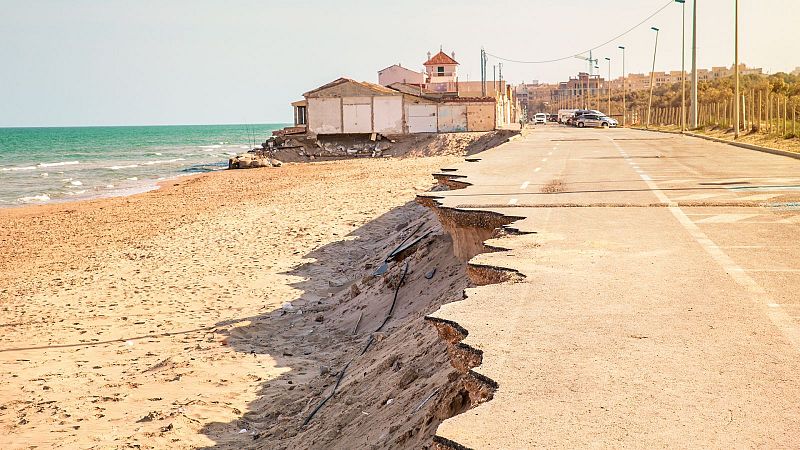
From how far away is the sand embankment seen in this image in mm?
8812

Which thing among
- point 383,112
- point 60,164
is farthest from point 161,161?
point 383,112

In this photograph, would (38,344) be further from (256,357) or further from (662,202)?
(662,202)

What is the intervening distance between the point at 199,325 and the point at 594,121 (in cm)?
7052

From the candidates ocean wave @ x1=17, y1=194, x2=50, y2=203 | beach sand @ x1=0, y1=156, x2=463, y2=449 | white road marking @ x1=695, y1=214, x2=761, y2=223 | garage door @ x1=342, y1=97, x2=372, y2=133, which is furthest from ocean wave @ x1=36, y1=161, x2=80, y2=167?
white road marking @ x1=695, y1=214, x2=761, y2=223

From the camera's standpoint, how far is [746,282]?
25.8 feet

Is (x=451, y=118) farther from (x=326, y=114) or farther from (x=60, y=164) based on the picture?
(x=60, y=164)

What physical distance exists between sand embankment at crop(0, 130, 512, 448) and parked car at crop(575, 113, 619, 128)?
182 feet

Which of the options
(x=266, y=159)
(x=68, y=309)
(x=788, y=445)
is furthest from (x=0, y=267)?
(x=266, y=159)

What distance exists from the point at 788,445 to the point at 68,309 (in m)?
13.4

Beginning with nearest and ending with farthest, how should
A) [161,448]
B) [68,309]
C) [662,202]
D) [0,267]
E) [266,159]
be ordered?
[161,448], [662,202], [68,309], [0,267], [266,159]

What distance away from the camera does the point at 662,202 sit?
46.0ft

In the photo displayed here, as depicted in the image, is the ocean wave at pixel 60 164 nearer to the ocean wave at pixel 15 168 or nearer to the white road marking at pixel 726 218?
the ocean wave at pixel 15 168

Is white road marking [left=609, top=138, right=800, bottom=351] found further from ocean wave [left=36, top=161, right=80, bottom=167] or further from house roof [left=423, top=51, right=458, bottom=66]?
house roof [left=423, top=51, right=458, bottom=66]

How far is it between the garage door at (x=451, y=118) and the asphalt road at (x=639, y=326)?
55.3 meters
